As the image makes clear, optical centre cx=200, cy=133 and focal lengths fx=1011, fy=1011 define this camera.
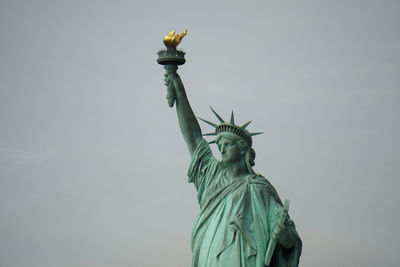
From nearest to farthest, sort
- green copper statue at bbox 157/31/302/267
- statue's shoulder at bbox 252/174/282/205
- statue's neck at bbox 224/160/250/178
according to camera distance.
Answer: green copper statue at bbox 157/31/302/267 < statue's shoulder at bbox 252/174/282/205 < statue's neck at bbox 224/160/250/178

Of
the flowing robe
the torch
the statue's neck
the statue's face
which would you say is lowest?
the flowing robe

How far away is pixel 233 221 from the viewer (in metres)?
15.6

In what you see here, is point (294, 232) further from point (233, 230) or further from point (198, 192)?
point (198, 192)

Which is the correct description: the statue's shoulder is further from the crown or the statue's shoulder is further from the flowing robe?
the crown

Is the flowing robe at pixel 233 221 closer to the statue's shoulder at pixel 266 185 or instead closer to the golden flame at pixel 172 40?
the statue's shoulder at pixel 266 185

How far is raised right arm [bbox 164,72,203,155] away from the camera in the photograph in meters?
16.8

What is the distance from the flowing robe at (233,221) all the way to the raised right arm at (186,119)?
268 millimetres

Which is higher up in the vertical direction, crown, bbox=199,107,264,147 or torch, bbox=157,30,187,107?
torch, bbox=157,30,187,107

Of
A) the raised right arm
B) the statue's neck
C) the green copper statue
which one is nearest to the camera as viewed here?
the green copper statue

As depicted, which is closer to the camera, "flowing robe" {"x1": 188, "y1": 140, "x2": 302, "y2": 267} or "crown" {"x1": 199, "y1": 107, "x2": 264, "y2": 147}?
"flowing robe" {"x1": 188, "y1": 140, "x2": 302, "y2": 267}

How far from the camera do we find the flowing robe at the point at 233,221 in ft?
50.5

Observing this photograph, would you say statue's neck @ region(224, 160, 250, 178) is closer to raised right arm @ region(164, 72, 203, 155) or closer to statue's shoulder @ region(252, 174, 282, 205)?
statue's shoulder @ region(252, 174, 282, 205)

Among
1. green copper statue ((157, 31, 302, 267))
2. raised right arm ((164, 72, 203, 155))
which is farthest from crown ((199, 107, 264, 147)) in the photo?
raised right arm ((164, 72, 203, 155))

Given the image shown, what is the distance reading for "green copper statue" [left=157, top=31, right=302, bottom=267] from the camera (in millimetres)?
15344
